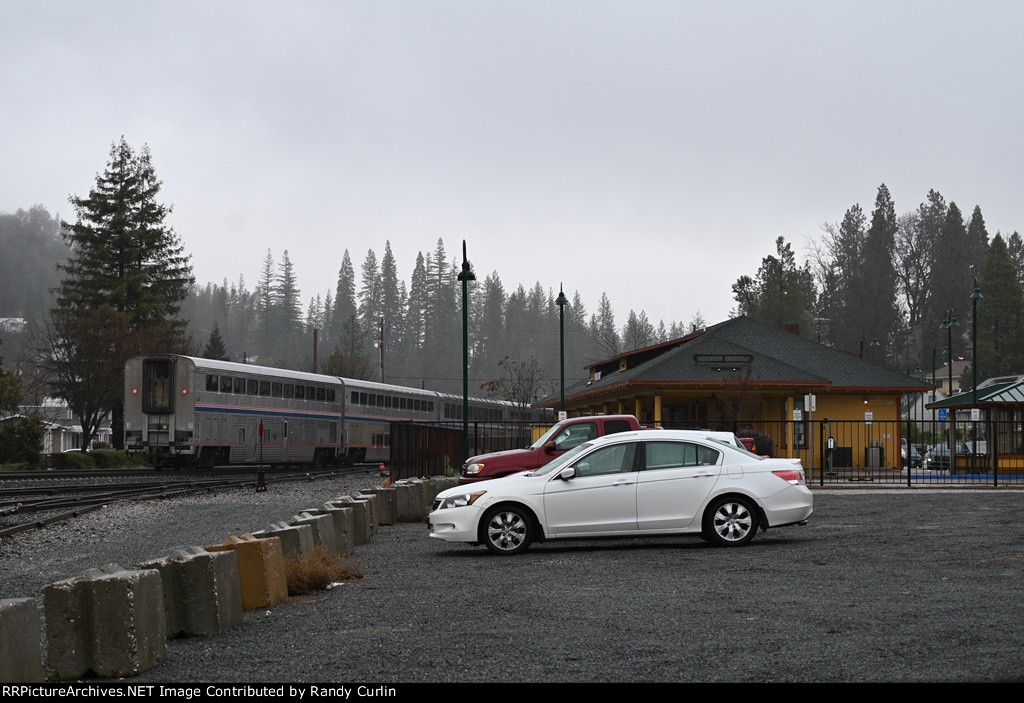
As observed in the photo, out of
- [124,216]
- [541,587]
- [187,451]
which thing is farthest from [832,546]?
[124,216]

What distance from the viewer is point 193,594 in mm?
9641

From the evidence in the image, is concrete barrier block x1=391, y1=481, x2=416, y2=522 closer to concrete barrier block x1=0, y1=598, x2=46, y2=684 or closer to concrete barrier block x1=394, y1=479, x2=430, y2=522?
concrete barrier block x1=394, y1=479, x2=430, y2=522

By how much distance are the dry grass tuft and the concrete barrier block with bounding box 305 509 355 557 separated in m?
1.87

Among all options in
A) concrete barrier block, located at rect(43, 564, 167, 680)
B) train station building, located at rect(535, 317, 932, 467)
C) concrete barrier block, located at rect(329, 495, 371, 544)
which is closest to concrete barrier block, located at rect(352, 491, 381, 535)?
concrete barrier block, located at rect(329, 495, 371, 544)

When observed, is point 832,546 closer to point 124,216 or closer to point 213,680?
point 213,680

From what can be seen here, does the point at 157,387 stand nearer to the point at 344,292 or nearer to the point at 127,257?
the point at 127,257

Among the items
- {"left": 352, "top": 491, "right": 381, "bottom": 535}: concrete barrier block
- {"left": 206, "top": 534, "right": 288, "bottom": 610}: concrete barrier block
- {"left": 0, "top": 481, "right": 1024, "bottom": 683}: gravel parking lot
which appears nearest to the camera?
{"left": 0, "top": 481, "right": 1024, "bottom": 683}: gravel parking lot

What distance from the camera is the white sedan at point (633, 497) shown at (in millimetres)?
15781

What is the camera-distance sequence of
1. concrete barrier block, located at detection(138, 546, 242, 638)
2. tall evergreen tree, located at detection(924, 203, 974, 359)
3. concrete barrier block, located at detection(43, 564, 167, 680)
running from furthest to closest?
tall evergreen tree, located at detection(924, 203, 974, 359)
concrete barrier block, located at detection(138, 546, 242, 638)
concrete barrier block, located at detection(43, 564, 167, 680)

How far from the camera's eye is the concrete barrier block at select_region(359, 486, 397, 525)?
70.7 feet

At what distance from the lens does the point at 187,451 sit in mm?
40625

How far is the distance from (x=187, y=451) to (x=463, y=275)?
14707 mm

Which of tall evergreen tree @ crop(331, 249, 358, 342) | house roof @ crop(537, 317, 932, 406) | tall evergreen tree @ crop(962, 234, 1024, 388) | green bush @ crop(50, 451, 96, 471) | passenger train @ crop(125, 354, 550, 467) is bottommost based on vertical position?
green bush @ crop(50, 451, 96, 471)

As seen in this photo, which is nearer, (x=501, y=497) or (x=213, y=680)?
(x=213, y=680)
